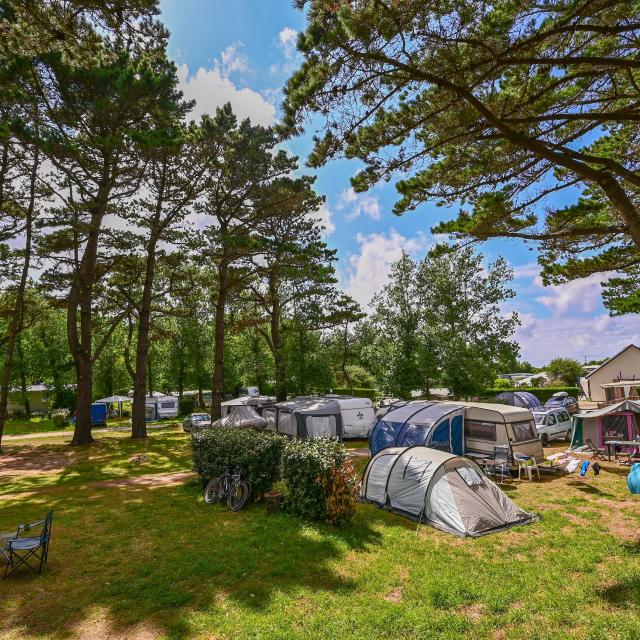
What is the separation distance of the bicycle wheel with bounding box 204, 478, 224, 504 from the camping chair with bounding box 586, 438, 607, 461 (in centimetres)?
1314

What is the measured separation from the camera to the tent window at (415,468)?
30.7ft

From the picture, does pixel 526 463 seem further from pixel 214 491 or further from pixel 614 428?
pixel 214 491

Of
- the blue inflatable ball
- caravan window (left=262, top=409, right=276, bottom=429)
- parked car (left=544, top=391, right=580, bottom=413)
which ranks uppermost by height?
caravan window (left=262, top=409, right=276, bottom=429)

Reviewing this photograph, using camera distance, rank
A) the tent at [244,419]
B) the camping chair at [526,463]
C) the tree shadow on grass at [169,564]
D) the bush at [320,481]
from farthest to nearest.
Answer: the tent at [244,419] < the camping chair at [526,463] < the bush at [320,481] < the tree shadow on grass at [169,564]

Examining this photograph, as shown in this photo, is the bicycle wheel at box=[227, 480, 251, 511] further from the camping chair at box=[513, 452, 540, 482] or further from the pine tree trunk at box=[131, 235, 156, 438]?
the pine tree trunk at box=[131, 235, 156, 438]

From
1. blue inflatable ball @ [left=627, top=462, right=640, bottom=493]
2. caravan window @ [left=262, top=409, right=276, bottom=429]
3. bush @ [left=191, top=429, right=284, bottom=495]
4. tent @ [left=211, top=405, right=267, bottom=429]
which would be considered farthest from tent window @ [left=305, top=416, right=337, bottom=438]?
blue inflatable ball @ [left=627, top=462, right=640, bottom=493]

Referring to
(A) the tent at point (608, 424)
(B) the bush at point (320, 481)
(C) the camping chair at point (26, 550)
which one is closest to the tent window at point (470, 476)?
(B) the bush at point (320, 481)

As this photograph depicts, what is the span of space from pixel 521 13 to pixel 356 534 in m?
9.11

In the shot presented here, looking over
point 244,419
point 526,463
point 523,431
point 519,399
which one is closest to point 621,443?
point 523,431

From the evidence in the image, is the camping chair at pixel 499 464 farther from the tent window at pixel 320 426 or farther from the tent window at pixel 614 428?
the tent window at pixel 320 426

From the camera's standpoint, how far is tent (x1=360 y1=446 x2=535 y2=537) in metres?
8.54

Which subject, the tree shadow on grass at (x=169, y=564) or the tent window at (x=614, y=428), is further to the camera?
the tent window at (x=614, y=428)

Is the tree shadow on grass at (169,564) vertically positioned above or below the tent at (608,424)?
below

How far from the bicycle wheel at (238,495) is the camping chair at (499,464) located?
7440 mm
